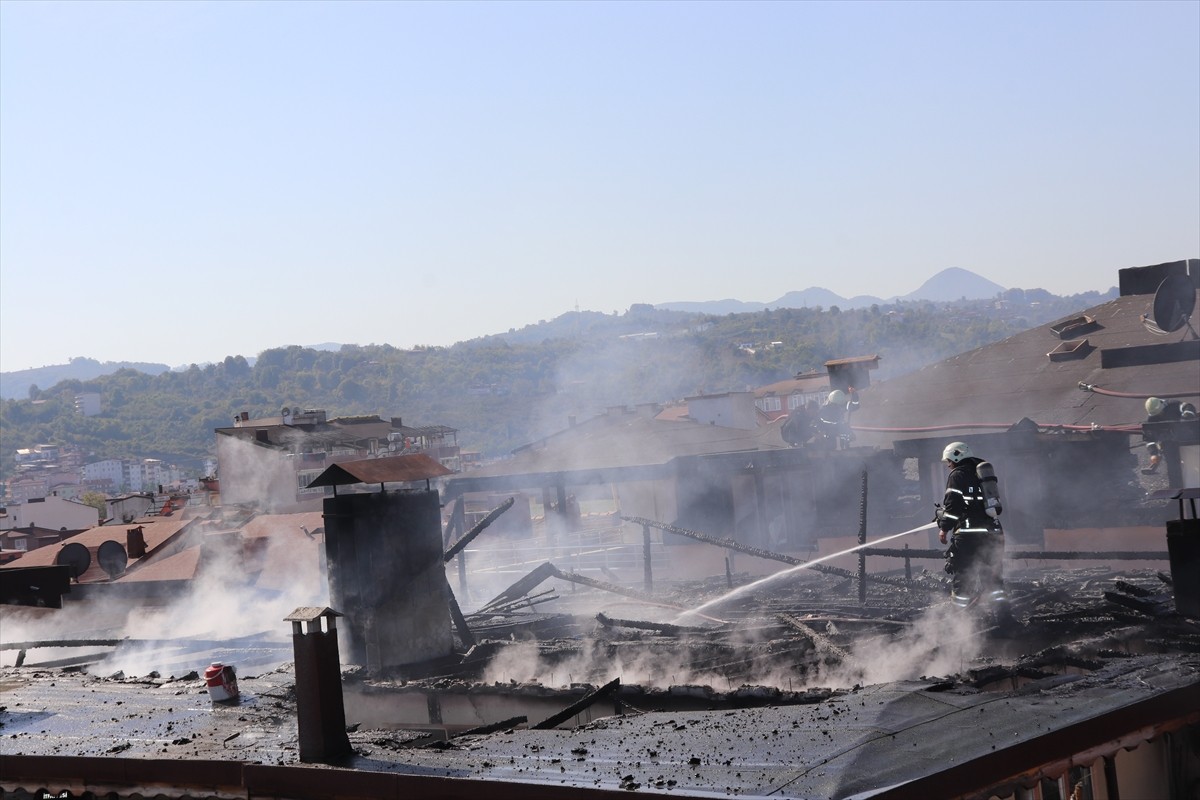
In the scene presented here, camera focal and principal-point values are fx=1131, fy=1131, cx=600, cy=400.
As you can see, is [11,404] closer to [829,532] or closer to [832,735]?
[829,532]

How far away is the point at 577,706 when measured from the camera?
9.59 m

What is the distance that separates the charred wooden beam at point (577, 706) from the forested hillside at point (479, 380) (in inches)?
3902

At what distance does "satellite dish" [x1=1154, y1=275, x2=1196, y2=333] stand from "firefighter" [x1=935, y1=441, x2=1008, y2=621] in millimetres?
2561

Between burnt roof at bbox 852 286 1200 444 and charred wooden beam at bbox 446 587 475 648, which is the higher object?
burnt roof at bbox 852 286 1200 444

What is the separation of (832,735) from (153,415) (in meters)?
138

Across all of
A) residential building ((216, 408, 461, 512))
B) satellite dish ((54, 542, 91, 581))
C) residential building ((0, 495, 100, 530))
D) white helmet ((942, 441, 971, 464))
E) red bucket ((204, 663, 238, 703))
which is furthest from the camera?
residential building ((0, 495, 100, 530))

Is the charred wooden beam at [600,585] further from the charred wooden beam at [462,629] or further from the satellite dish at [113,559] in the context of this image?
the satellite dish at [113,559]

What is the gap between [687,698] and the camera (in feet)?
32.3

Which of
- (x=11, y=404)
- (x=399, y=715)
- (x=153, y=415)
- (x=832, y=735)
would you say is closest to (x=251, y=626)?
(x=399, y=715)

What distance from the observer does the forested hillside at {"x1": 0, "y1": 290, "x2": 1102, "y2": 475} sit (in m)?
120

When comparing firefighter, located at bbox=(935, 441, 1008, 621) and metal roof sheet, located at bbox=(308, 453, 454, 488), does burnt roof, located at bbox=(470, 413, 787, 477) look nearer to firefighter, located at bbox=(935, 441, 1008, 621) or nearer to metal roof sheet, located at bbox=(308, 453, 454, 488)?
metal roof sheet, located at bbox=(308, 453, 454, 488)

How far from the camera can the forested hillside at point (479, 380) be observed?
393 feet

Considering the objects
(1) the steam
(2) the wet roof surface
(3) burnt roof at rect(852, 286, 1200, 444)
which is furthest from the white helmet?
(1) the steam

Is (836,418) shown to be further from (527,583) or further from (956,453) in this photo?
(956,453)
